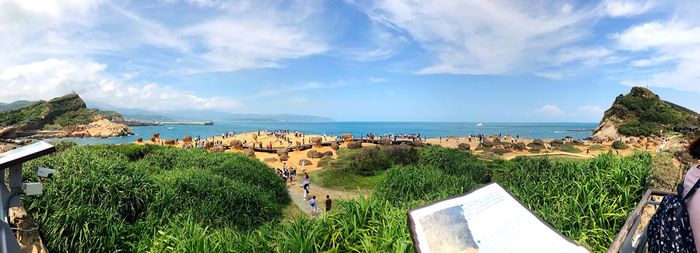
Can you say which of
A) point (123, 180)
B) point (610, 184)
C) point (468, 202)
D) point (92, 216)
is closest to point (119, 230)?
point (92, 216)

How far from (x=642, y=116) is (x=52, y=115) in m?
122

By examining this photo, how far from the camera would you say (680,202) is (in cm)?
286

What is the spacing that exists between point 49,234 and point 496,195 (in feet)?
26.1

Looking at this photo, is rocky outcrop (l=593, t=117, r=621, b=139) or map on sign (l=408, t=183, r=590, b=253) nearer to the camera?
map on sign (l=408, t=183, r=590, b=253)

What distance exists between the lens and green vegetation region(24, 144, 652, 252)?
249 inches

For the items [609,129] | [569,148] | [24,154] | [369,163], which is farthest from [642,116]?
[24,154]

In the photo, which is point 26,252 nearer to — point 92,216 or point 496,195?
point 92,216

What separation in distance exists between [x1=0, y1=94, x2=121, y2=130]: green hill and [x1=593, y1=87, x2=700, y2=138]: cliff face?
342ft

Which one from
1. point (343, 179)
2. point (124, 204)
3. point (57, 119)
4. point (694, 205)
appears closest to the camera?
point (694, 205)

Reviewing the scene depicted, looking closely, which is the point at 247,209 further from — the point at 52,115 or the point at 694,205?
the point at 52,115

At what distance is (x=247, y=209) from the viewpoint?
11.9 meters

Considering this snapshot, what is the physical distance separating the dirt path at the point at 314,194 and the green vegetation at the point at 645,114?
54703mm

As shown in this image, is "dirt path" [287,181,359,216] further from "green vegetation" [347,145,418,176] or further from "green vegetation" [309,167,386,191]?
"green vegetation" [347,145,418,176]

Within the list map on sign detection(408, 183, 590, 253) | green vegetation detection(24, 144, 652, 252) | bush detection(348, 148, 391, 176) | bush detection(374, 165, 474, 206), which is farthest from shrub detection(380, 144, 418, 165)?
map on sign detection(408, 183, 590, 253)
